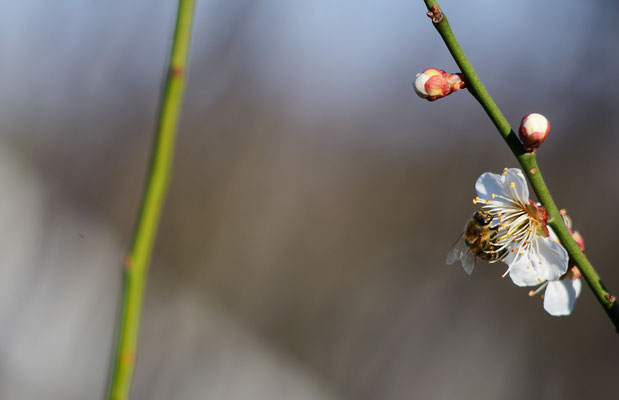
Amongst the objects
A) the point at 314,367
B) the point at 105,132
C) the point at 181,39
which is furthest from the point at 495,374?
the point at 181,39

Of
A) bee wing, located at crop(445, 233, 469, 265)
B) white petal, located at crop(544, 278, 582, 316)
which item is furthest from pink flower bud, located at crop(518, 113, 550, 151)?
bee wing, located at crop(445, 233, 469, 265)

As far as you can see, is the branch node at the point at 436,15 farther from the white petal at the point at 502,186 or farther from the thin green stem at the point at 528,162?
the white petal at the point at 502,186

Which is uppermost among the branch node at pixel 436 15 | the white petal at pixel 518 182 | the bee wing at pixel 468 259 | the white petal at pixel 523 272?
the branch node at pixel 436 15

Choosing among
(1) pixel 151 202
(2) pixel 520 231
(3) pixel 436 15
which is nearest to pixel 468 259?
(2) pixel 520 231

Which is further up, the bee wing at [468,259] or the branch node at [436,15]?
the branch node at [436,15]

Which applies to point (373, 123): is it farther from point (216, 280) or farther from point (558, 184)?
point (216, 280)

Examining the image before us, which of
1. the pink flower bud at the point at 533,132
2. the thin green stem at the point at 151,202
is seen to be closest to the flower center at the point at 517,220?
the pink flower bud at the point at 533,132

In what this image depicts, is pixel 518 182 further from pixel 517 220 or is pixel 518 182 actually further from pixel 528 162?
pixel 528 162

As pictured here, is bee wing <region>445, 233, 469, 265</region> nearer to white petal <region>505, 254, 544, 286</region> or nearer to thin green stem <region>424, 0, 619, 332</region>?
white petal <region>505, 254, 544, 286</region>
